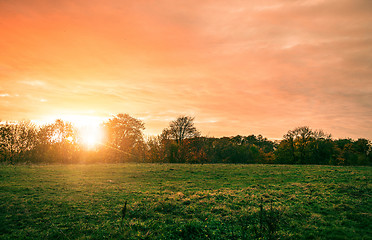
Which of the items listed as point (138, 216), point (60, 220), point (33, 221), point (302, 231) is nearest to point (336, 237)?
point (302, 231)

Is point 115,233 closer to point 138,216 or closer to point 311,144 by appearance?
point 138,216

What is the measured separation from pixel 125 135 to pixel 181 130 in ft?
66.4

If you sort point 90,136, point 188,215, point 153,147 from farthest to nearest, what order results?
point 153,147 < point 90,136 < point 188,215

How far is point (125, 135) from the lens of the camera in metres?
75.4

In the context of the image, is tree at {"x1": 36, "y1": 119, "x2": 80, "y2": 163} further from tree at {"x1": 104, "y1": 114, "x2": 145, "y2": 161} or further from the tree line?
tree at {"x1": 104, "y1": 114, "x2": 145, "y2": 161}

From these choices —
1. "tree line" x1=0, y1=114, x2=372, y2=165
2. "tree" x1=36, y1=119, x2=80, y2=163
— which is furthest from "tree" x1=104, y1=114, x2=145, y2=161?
"tree" x1=36, y1=119, x2=80, y2=163

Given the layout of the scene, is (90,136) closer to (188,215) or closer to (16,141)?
(16,141)

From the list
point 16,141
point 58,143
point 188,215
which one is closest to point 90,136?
point 58,143

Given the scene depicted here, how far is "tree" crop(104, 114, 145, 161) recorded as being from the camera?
73.4 meters

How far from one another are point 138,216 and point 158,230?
8.74 ft

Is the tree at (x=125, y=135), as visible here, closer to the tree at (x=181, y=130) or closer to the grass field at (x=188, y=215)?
the tree at (x=181, y=130)

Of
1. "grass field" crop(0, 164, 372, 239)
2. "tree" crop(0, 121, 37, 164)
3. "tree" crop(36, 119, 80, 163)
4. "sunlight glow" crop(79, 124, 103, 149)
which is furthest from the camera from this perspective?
"sunlight glow" crop(79, 124, 103, 149)

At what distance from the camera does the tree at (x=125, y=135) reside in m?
73.4

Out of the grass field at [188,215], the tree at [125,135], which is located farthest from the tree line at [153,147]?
the grass field at [188,215]
